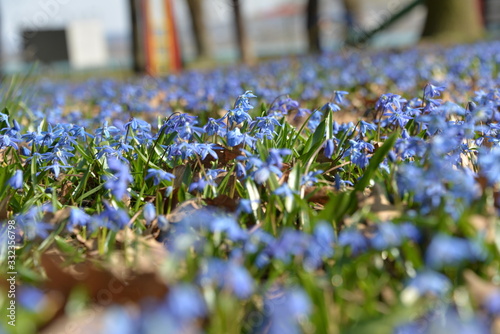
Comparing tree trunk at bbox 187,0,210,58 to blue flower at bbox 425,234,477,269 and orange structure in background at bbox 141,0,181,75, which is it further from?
blue flower at bbox 425,234,477,269

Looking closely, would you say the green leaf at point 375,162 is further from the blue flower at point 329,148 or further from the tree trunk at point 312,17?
the tree trunk at point 312,17

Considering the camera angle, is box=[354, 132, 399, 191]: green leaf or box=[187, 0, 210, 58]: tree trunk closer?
box=[354, 132, 399, 191]: green leaf

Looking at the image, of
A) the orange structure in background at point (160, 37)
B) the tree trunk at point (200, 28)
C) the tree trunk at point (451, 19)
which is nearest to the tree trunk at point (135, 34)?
the orange structure in background at point (160, 37)

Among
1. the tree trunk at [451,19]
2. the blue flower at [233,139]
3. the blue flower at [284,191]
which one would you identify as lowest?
the blue flower at [284,191]

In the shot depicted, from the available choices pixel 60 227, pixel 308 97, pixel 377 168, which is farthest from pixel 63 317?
pixel 308 97

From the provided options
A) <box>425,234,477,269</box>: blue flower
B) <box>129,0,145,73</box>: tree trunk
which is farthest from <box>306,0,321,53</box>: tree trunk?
<box>425,234,477,269</box>: blue flower

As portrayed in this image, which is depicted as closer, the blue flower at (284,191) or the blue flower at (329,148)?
the blue flower at (284,191)

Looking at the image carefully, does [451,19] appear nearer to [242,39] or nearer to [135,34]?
[242,39]
